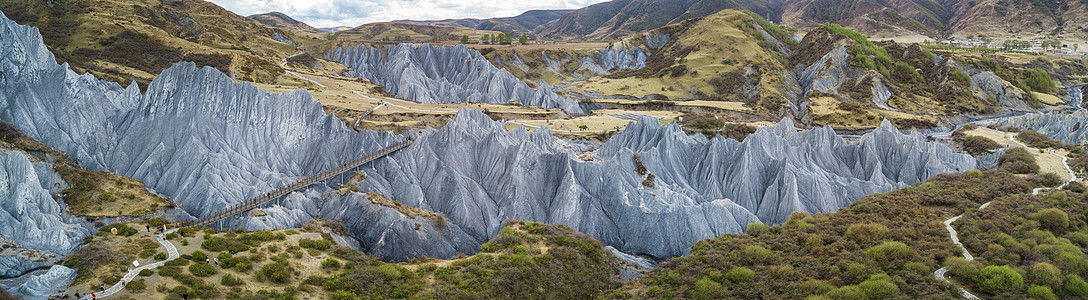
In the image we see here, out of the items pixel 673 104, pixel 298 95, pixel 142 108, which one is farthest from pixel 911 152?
pixel 142 108

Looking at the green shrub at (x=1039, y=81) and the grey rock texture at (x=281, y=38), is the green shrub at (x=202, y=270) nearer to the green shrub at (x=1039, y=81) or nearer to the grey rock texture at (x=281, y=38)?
the grey rock texture at (x=281, y=38)

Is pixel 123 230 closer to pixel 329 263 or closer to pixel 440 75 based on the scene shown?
pixel 329 263

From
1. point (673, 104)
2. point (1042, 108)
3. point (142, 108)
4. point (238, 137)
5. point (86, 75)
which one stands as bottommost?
point (1042, 108)

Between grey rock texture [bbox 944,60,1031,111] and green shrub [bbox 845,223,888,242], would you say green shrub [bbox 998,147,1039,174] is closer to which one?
green shrub [bbox 845,223,888,242]

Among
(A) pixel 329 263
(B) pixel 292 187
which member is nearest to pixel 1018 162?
(A) pixel 329 263

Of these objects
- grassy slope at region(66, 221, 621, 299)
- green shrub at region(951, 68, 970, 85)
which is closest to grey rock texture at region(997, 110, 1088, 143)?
green shrub at region(951, 68, 970, 85)

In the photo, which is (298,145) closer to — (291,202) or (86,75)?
(291,202)

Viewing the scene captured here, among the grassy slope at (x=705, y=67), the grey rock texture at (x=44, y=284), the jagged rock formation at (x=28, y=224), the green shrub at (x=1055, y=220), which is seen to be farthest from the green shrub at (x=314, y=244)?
the grassy slope at (x=705, y=67)
